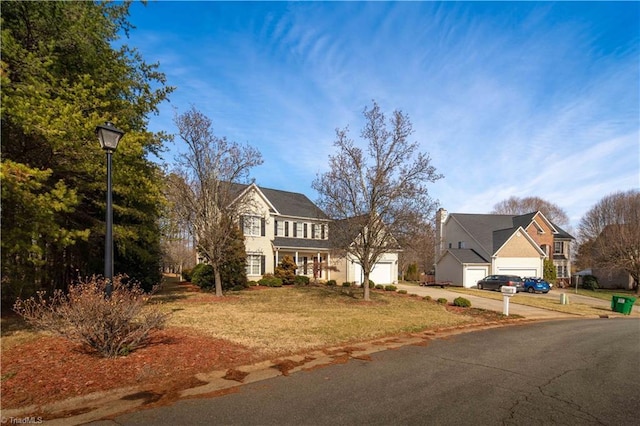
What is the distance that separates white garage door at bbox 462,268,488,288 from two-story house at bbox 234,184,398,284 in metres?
8.54

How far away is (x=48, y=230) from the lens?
8.64m

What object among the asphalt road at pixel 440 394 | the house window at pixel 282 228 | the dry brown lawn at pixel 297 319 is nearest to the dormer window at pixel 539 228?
the house window at pixel 282 228

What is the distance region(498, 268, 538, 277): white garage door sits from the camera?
38.2 meters

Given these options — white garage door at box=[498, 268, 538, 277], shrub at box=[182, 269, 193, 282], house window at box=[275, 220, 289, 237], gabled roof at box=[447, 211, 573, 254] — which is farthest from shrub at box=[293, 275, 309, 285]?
white garage door at box=[498, 268, 538, 277]

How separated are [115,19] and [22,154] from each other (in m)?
6.28

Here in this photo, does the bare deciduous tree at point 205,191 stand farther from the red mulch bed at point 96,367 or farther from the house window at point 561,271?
the house window at point 561,271

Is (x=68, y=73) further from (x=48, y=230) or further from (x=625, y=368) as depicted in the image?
(x=625, y=368)

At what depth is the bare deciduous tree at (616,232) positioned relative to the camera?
34.8 metres

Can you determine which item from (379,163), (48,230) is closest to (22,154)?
(48,230)

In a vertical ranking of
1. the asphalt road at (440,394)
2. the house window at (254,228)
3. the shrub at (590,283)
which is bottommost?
the shrub at (590,283)

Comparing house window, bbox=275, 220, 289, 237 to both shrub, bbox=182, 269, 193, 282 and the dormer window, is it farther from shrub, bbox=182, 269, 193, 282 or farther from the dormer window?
the dormer window

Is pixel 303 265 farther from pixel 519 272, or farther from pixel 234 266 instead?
pixel 519 272

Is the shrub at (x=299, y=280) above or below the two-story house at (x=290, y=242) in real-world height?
below

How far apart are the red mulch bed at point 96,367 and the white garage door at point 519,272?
36.6 meters
